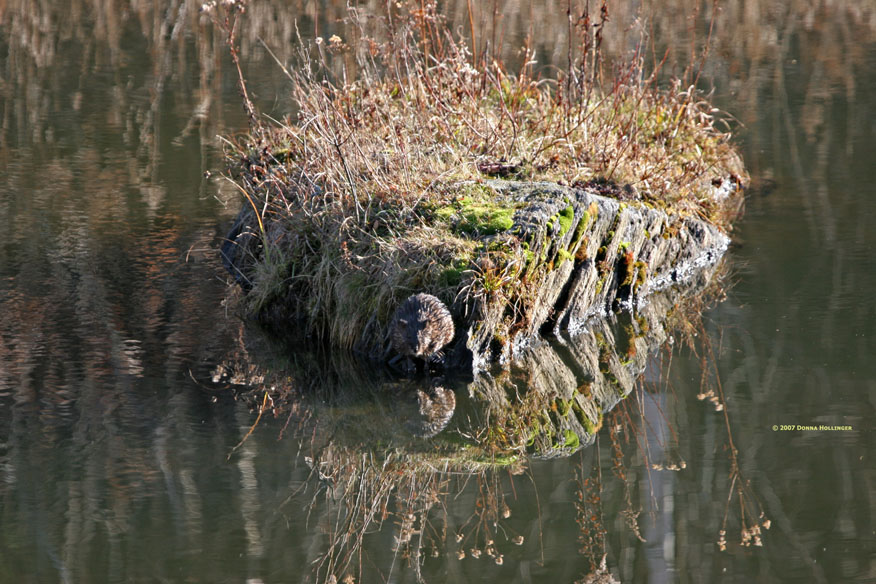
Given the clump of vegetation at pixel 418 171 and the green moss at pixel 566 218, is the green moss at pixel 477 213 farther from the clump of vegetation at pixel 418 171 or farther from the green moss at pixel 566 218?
the green moss at pixel 566 218

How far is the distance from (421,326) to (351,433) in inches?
32.2

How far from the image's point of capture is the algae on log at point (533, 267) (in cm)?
628

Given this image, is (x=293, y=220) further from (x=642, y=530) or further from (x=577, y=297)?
(x=642, y=530)

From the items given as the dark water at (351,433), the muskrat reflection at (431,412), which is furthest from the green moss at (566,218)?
the muskrat reflection at (431,412)

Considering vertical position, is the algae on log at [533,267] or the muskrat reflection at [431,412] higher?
the algae on log at [533,267]

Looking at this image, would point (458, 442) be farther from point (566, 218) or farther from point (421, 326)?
point (566, 218)

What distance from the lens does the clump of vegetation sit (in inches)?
257

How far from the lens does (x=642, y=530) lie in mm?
4504

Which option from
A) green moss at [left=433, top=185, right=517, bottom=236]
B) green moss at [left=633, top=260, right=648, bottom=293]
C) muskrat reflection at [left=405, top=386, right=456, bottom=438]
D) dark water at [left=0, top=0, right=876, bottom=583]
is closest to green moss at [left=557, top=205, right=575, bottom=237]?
green moss at [left=433, top=185, right=517, bottom=236]

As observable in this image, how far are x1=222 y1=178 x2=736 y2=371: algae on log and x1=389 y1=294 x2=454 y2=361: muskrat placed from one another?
171 mm

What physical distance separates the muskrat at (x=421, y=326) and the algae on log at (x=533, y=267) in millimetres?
171

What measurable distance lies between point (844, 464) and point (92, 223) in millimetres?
6547

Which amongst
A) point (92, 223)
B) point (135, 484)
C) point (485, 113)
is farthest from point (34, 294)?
point (485, 113)

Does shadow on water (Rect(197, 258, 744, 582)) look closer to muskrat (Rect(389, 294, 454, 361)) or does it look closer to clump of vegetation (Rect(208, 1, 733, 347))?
muskrat (Rect(389, 294, 454, 361))
